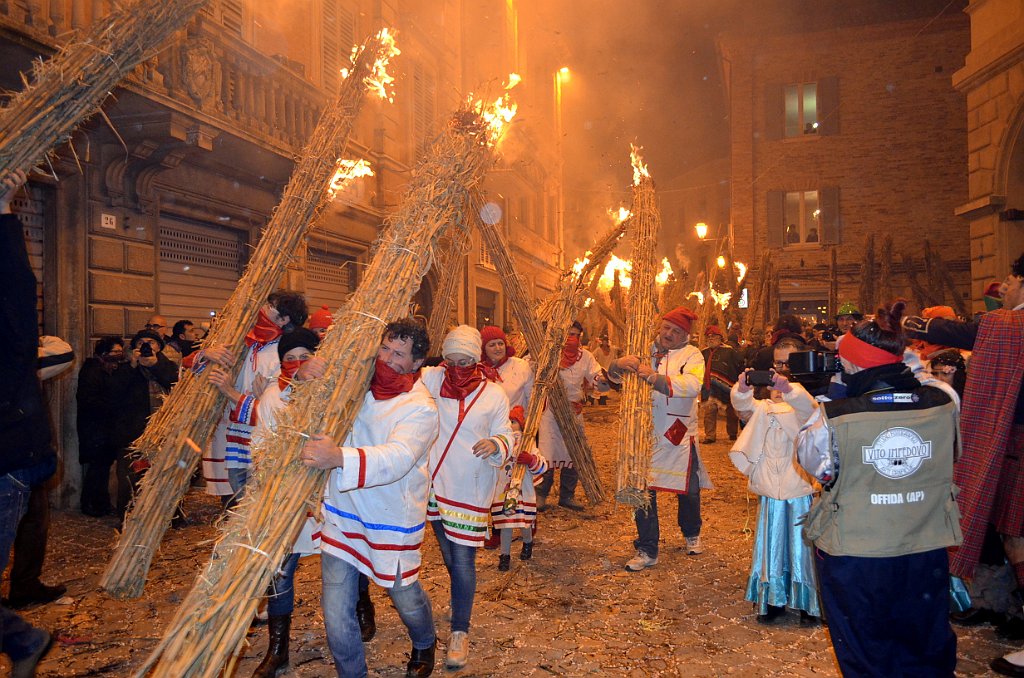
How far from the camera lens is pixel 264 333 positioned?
4590 mm

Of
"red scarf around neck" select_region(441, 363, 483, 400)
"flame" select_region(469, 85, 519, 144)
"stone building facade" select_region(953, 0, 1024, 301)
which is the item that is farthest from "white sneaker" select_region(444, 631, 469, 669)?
"stone building facade" select_region(953, 0, 1024, 301)

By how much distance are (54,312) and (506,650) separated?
6.12 meters

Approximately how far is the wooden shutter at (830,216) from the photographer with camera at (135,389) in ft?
64.2

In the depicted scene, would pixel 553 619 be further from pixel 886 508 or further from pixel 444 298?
pixel 444 298

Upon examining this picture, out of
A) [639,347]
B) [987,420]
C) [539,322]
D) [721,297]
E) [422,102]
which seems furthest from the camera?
[721,297]

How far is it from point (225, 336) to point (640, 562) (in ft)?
11.3

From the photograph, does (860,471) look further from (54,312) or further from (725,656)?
(54,312)

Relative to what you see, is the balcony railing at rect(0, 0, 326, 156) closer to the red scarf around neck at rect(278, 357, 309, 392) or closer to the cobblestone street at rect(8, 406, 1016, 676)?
the red scarf around neck at rect(278, 357, 309, 392)

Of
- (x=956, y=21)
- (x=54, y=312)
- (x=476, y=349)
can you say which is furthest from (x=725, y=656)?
(x=956, y=21)

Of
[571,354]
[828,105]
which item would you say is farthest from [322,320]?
[828,105]

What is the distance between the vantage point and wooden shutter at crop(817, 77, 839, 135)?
21.3 metres

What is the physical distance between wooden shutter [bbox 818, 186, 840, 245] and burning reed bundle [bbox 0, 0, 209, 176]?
69.6 feet

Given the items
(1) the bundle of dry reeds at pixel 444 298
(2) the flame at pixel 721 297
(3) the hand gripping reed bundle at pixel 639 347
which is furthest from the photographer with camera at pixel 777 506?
(2) the flame at pixel 721 297

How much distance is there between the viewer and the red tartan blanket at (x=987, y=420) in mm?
3914
